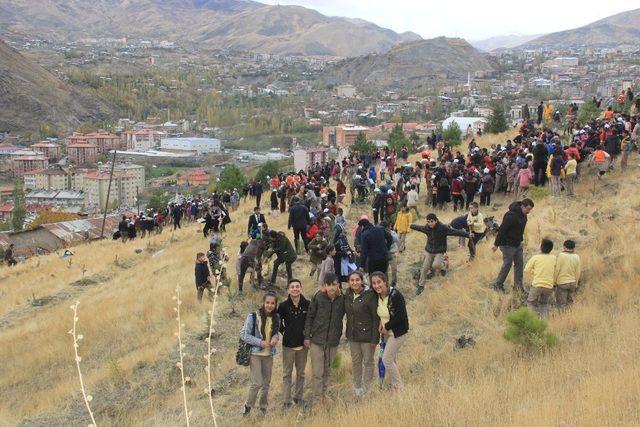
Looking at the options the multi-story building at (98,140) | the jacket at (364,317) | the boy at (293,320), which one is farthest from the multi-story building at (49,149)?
the jacket at (364,317)

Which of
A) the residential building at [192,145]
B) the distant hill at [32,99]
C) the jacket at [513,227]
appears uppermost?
the distant hill at [32,99]

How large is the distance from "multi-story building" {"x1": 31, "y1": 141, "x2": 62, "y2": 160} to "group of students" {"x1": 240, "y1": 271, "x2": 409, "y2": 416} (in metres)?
121

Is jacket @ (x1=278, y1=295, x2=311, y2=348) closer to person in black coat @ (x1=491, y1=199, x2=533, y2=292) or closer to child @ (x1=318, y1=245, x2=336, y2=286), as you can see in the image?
child @ (x1=318, y1=245, x2=336, y2=286)

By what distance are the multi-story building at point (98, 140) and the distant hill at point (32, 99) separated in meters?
10.5

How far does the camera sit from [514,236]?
8.98 meters

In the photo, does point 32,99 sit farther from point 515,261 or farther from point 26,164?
point 515,261

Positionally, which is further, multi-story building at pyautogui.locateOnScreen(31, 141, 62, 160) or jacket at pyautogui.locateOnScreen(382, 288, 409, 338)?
multi-story building at pyautogui.locateOnScreen(31, 141, 62, 160)

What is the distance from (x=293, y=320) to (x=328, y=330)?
376 millimetres

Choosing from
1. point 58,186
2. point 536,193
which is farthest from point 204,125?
point 536,193

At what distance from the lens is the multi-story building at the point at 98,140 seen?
12450 centimetres

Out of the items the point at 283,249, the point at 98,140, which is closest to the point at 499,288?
the point at 283,249

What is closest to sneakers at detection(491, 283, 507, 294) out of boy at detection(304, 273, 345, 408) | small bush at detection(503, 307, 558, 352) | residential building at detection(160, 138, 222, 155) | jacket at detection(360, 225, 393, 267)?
jacket at detection(360, 225, 393, 267)

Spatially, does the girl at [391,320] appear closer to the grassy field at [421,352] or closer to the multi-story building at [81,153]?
the grassy field at [421,352]

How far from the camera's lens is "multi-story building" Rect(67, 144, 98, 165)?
393 feet
